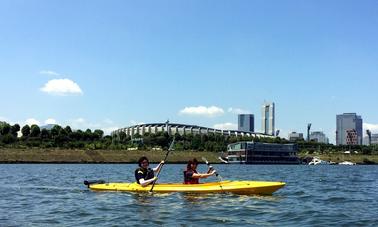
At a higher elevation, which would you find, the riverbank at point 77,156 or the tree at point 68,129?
the tree at point 68,129

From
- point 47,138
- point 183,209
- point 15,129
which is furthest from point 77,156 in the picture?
point 183,209

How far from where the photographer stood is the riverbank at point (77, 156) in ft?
445

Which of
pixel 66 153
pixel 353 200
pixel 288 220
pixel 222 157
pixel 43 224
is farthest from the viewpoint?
pixel 222 157

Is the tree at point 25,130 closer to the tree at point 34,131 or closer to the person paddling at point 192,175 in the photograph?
the tree at point 34,131

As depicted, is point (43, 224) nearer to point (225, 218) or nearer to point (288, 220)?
point (225, 218)

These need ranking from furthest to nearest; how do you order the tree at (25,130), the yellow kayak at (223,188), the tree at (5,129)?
the tree at (25,130) < the tree at (5,129) < the yellow kayak at (223,188)

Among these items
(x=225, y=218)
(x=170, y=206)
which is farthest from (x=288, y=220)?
(x=170, y=206)

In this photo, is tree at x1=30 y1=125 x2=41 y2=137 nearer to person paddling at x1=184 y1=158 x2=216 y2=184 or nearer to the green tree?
the green tree

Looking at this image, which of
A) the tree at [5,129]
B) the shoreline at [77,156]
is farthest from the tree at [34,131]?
the shoreline at [77,156]

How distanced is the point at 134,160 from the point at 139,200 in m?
134

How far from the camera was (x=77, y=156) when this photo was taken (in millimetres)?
148000

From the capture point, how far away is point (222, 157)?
654ft

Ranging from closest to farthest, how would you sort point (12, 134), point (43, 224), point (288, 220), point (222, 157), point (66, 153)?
point (43, 224) → point (288, 220) → point (66, 153) → point (12, 134) → point (222, 157)

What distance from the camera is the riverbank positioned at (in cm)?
13575
